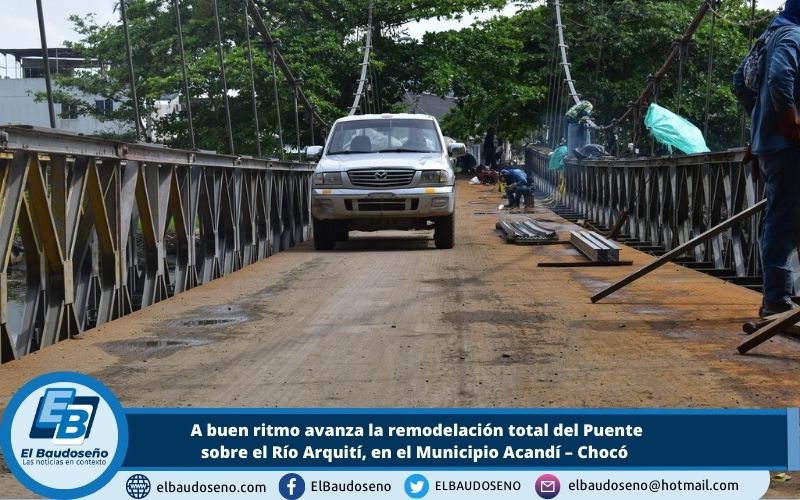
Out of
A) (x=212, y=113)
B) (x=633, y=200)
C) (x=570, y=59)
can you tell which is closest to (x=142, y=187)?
(x=633, y=200)

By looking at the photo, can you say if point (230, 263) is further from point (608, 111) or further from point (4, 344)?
point (608, 111)

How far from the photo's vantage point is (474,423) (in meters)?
3.87

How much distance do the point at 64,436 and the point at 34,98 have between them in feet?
71.4

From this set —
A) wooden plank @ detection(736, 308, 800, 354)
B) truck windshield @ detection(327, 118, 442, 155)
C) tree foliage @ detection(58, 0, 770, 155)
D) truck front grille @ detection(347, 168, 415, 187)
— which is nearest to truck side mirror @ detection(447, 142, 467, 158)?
truck windshield @ detection(327, 118, 442, 155)

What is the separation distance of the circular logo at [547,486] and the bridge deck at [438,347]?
53.3 inches

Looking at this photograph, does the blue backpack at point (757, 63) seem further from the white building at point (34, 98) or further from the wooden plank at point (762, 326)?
the white building at point (34, 98)

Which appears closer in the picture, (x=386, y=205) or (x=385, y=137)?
(x=386, y=205)

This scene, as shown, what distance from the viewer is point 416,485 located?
343cm

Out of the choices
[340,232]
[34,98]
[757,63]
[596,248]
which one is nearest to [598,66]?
[34,98]

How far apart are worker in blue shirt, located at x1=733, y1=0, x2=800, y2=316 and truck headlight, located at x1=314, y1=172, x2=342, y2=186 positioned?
29.3 ft

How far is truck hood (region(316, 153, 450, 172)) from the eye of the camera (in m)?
15.6

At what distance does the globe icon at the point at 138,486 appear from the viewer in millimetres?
3488

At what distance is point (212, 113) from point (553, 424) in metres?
32.1

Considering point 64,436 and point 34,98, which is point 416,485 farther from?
point 34,98
